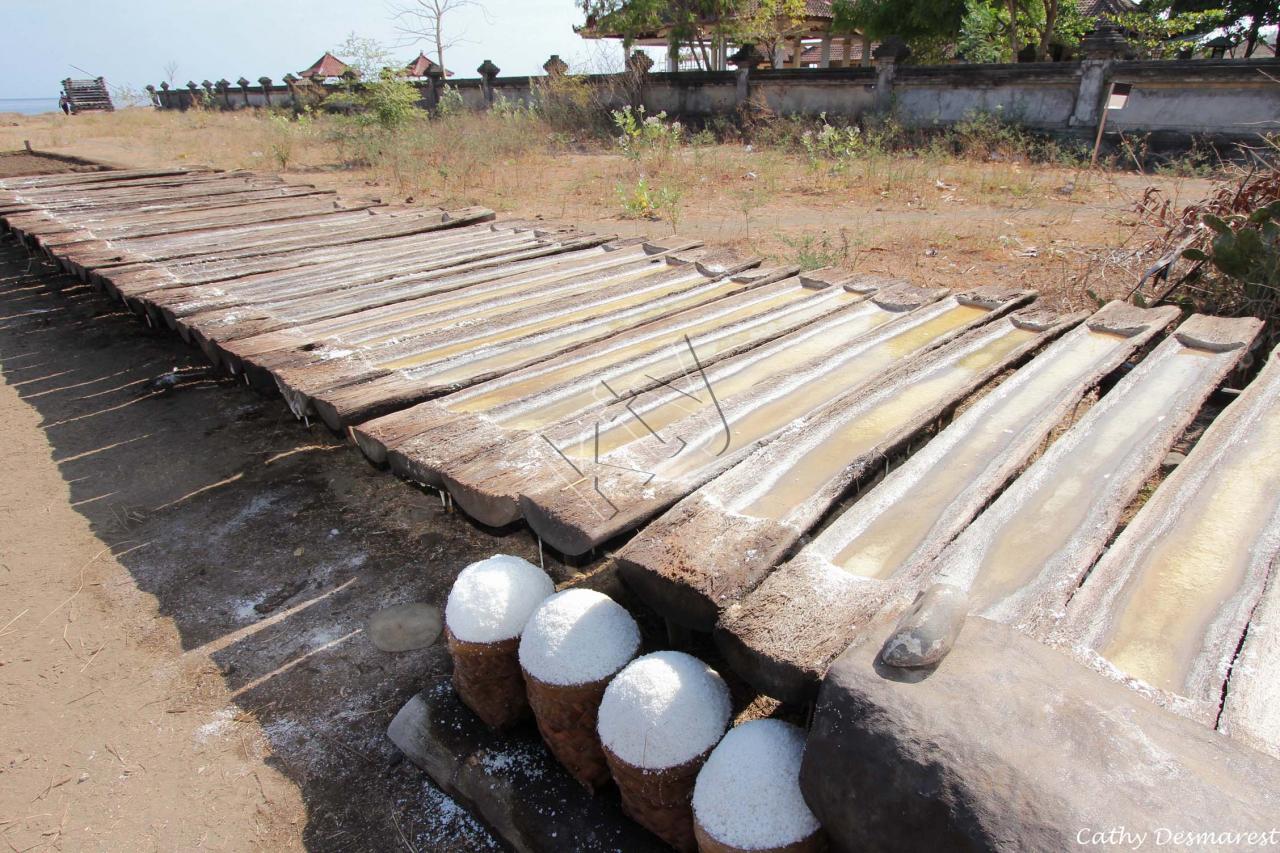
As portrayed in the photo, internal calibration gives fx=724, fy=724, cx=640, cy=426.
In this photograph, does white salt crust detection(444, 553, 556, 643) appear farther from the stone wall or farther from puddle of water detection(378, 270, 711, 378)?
the stone wall

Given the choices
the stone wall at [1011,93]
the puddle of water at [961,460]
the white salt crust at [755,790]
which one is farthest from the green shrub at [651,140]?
the white salt crust at [755,790]

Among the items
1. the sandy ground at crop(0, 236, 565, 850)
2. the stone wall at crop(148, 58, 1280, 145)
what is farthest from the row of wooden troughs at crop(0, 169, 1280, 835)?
the stone wall at crop(148, 58, 1280, 145)

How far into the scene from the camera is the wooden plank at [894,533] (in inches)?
59.0

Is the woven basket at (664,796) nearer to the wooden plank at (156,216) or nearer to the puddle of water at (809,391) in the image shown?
the puddle of water at (809,391)

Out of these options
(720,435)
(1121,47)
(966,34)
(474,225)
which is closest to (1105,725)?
(720,435)

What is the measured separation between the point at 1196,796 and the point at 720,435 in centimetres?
159

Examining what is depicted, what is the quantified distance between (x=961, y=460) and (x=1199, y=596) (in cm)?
72

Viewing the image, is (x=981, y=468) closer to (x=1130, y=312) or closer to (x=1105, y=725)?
(x=1105, y=725)

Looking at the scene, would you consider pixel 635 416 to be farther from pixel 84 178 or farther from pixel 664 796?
pixel 84 178

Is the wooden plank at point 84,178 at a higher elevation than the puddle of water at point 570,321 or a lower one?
higher

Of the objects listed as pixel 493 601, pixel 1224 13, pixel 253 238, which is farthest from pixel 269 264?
pixel 1224 13

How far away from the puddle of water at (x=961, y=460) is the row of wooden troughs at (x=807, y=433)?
0.04ft

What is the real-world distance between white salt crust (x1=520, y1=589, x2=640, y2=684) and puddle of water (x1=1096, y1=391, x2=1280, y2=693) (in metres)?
1.12

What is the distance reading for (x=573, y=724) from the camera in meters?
1.99
